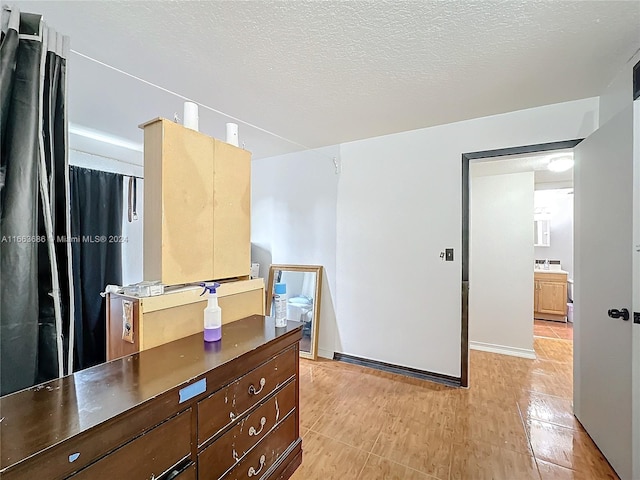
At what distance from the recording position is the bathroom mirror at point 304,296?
337 centimetres

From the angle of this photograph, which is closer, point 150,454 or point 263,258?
point 150,454

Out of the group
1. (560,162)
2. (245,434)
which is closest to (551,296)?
(560,162)

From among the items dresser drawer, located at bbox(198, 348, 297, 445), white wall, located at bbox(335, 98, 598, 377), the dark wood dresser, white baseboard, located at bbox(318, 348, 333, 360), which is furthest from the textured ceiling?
white baseboard, located at bbox(318, 348, 333, 360)

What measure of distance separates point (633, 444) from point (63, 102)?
3054mm

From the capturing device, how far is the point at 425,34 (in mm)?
1525

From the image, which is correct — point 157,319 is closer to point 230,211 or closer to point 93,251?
point 230,211

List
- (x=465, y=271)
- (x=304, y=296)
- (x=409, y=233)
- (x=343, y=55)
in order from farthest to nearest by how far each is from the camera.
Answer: (x=304, y=296) → (x=409, y=233) → (x=465, y=271) → (x=343, y=55)

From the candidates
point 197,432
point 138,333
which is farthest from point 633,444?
point 138,333

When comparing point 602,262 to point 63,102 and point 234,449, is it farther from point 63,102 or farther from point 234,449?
point 63,102

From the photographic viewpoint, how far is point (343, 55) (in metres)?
1.70

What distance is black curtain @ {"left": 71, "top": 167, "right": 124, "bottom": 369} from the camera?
117 inches

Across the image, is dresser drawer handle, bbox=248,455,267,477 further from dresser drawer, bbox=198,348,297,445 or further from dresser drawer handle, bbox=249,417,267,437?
dresser drawer, bbox=198,348,297,445

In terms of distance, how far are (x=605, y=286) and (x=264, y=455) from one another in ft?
7.00

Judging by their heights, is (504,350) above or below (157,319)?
below
